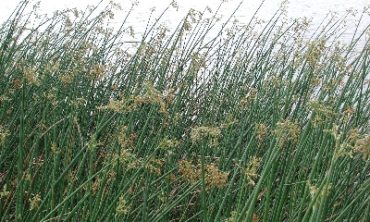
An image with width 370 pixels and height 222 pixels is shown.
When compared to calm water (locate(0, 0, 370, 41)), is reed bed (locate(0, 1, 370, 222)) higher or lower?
lower

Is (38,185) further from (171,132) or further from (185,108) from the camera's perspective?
(185,108)

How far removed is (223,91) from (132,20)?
5.53m

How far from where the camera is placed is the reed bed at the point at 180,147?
1.54 m

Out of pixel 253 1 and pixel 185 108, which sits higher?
pixel 253 1

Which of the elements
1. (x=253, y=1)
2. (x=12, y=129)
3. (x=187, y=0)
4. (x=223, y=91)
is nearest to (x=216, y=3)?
(x=187, y=0)

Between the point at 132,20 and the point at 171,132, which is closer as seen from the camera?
the point at 171,132

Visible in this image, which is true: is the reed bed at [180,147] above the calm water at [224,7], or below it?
below

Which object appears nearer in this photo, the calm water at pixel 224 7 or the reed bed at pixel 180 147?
the reed bed at pixel 180 147

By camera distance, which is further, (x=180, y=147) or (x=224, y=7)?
(x=224, y=7)

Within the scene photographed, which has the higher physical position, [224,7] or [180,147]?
[224,7]

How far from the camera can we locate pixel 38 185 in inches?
90.0

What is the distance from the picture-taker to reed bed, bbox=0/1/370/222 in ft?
5.05

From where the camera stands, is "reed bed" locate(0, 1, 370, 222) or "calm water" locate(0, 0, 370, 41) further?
"calm water" locate(0, 0, 370, 41)

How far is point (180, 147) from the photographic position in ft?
8.73
